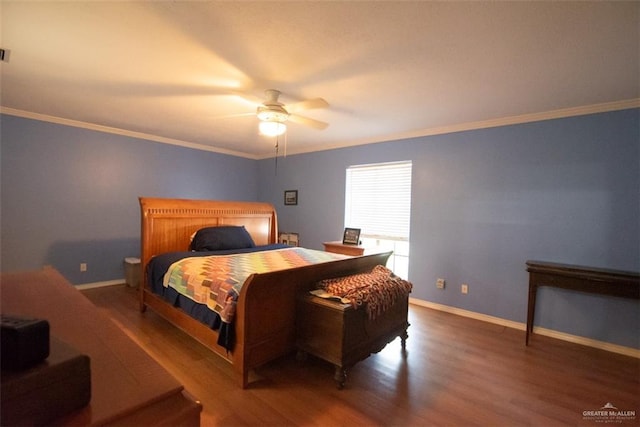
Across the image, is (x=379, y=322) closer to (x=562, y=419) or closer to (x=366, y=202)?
(x=562, y=419)

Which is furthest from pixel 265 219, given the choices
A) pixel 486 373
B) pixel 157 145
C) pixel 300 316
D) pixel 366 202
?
pixel 486 373

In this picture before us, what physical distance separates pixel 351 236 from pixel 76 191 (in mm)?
3726

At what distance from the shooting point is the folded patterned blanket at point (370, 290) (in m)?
2.14

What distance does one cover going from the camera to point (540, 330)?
307 cm

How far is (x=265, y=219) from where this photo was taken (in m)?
4.41

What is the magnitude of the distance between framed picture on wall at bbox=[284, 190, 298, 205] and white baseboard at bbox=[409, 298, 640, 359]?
258 centimetres

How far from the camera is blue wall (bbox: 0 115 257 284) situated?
347 centimetres

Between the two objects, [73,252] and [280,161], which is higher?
[280,161]

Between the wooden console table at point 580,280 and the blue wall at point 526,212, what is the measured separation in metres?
0.24

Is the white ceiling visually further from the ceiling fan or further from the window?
the window

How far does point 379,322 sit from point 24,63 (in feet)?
11.1

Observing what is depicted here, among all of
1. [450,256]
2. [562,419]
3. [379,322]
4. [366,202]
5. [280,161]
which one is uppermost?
[280,161]

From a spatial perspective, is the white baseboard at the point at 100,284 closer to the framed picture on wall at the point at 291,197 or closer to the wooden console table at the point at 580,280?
the framed picture on wall at the point at 291,197

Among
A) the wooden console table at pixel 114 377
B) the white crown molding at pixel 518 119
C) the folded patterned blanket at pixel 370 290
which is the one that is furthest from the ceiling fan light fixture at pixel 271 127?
the white crown molding at pixel 518 119
